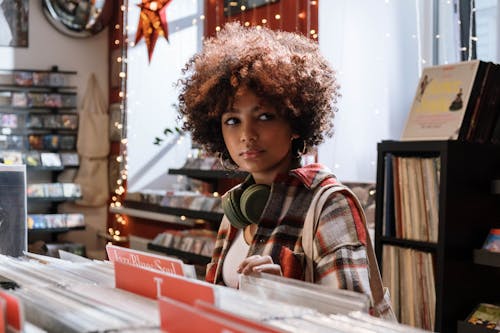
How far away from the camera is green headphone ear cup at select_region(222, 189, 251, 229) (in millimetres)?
1626


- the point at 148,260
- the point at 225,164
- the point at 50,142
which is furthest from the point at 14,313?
the point at 50,142

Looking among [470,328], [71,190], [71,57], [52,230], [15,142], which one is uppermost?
[71,57]

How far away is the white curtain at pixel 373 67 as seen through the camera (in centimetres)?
424

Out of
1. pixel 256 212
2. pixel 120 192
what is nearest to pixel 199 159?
pixel 120 192

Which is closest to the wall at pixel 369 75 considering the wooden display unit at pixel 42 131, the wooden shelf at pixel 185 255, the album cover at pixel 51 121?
the wooden shelf at pixel 185 255

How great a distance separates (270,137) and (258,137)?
0.03m

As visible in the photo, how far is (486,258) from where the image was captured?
295 centimetres

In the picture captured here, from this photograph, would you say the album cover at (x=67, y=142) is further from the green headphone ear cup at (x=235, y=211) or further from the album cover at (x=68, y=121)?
the green headphone ear cup at (x=235, y=211)

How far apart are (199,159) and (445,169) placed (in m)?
3.16

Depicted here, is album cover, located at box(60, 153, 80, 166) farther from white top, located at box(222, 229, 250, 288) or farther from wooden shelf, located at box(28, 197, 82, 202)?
white top, located at box(222, 229, 250, 288)

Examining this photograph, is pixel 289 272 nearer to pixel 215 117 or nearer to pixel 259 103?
pixel 259 103

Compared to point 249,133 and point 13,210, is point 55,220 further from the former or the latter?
point 13,210

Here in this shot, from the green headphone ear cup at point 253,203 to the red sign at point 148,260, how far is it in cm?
61

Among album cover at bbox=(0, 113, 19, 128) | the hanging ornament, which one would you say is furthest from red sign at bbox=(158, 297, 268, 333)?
album cover at bbox=(0, 113, 19, 128)
